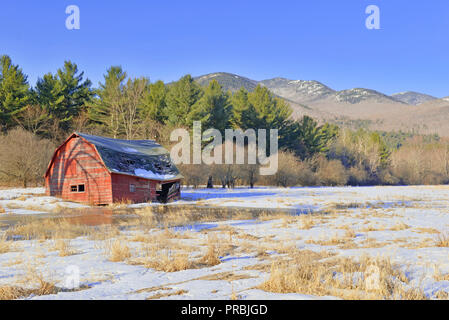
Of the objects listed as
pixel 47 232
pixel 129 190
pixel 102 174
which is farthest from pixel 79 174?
pixel 47 232

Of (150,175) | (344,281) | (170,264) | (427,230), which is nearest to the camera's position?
(344,281)

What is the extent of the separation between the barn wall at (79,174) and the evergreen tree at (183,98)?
798 inches

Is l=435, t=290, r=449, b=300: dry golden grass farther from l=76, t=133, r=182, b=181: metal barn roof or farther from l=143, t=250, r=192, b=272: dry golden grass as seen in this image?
l=76, t=133, r=182, b=181: metal barn roof

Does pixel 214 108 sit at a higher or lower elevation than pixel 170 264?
higher

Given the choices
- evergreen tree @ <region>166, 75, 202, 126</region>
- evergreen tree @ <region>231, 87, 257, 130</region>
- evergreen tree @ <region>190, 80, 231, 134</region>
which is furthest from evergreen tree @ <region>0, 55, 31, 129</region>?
evergreen tree @ <region>231, 87, 257, 130</region>

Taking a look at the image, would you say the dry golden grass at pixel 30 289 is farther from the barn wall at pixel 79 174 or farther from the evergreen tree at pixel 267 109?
the evergreen tree at pixel 267 109

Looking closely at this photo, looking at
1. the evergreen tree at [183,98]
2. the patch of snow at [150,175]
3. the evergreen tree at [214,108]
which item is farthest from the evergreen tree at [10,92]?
the patch of snow at [150,175]

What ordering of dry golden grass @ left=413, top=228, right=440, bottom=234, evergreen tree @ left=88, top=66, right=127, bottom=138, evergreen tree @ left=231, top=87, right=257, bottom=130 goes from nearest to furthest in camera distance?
dry golden grass @ left=413, top=228, right=440, bottom=234 → evergreen tree @ left=88, top=66, right=127, bottom=138 → evergreen tree @ left=231, top=87, right=257, bottom=130

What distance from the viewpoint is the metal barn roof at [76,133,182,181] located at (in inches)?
1012

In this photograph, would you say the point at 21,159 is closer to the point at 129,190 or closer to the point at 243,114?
the point at 129,190

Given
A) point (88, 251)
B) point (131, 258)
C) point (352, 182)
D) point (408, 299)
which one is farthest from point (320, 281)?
point (352, 182)

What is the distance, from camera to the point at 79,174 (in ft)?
85.8

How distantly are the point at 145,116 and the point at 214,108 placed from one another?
10.2 m
